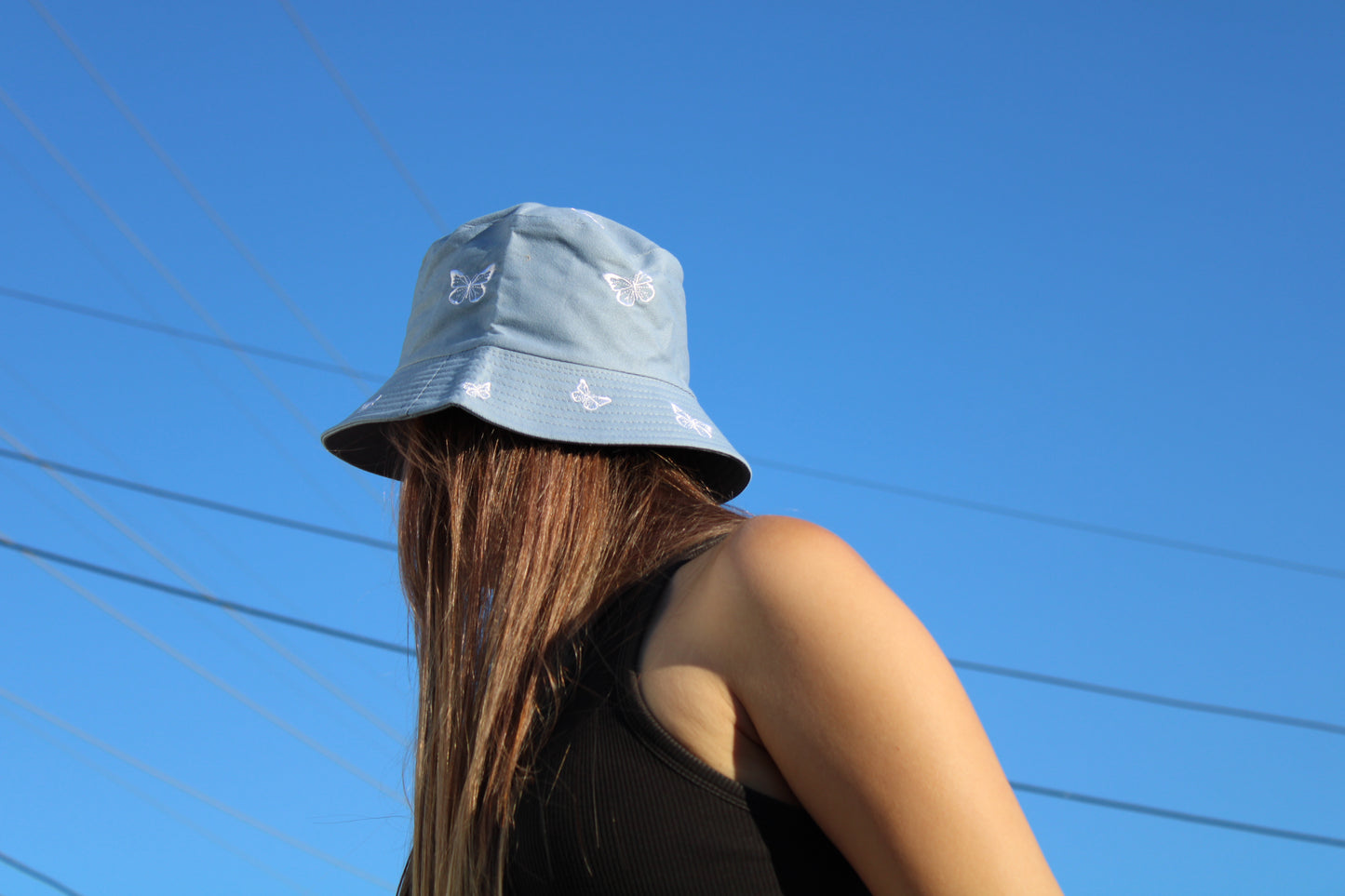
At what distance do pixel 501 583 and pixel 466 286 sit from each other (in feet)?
1.63

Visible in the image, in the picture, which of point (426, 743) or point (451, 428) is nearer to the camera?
point (426, 743)

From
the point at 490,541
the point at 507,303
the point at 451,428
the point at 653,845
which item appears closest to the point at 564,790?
the point at 653,845

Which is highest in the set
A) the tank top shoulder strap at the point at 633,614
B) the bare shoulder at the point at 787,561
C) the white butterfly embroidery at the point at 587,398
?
the white butterfly embroidery at the point at 587,398

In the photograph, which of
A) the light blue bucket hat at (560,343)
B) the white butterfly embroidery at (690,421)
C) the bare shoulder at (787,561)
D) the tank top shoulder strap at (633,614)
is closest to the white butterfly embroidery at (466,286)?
the light blue bucket hat at (560,343)

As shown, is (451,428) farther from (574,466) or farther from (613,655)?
(613,655)

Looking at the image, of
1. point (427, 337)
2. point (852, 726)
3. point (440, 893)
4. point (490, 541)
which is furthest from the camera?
point (427, 337)

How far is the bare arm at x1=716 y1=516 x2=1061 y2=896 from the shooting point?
111cm


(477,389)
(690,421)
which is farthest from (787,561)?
(477,389)

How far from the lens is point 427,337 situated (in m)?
A: 1.79

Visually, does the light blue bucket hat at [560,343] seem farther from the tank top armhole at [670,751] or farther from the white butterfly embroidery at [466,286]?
the tank top armhole at [670,751]

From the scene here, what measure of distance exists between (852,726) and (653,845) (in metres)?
0.26

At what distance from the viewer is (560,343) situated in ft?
5.32

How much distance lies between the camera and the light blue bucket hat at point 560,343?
1523 mm

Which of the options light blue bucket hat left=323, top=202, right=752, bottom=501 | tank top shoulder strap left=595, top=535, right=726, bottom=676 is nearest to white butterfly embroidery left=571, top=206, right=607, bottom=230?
light blue bucket hat left=323, top=202, right=752, bottom=501
